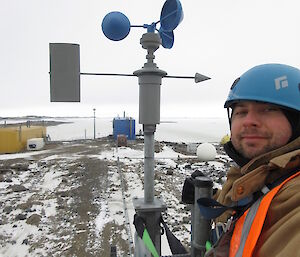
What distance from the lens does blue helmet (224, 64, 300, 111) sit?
1495mm

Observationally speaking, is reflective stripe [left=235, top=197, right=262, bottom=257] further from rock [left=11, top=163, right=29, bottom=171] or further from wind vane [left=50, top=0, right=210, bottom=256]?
rock [left=11, top=163, right=29, bottom=171]

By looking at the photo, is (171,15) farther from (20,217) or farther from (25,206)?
(25,206)

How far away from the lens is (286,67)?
163 centimetres

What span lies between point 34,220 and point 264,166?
7.11 metres

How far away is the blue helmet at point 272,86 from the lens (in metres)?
1.50

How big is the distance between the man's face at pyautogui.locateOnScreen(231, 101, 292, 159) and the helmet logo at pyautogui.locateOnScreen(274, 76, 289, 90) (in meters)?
0.14

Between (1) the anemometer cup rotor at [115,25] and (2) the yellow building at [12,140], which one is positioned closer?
(1) the anemometer cup rotor at [115,25]

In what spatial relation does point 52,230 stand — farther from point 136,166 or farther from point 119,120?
point 119,120

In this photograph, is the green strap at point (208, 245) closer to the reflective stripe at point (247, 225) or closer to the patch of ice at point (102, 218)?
the reflective stripe at point (247, 225)

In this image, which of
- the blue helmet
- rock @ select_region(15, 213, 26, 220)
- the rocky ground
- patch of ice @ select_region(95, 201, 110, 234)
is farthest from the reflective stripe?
rock @ select_region(15, 213, 26, 220)

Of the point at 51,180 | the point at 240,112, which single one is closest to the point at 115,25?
the point at 240,112

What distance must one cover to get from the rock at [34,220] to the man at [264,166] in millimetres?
6401

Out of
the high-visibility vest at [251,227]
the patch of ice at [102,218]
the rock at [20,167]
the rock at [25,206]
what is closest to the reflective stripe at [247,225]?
the high-visibility vest at [251,227]

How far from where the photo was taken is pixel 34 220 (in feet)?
22.1
